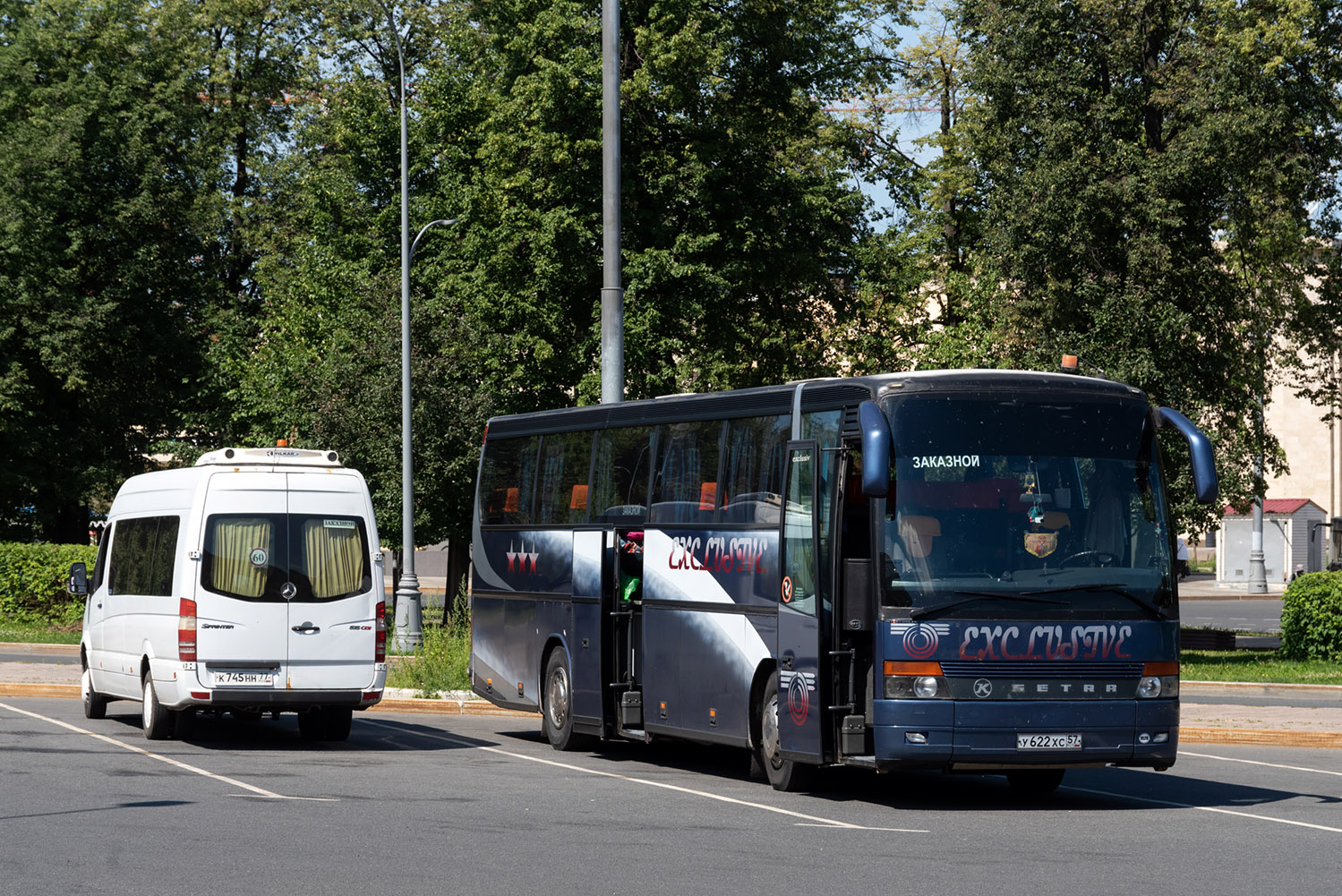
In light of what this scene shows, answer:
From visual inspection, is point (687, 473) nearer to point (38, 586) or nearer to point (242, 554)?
point (242, 554)

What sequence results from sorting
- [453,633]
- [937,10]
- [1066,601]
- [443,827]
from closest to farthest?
1. [443,827]
2. [1066,601]
3. [453,633]
4. [937,10]

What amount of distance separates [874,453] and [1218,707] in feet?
36.7

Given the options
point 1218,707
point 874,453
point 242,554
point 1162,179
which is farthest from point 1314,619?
point 874,453

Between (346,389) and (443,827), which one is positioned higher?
(346,389)

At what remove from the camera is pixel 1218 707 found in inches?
838

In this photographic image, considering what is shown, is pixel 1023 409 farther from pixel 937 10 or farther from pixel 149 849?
pixel 937 10

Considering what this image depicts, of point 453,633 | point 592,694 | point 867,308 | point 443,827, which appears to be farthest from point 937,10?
point 443,827

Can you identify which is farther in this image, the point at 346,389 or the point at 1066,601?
the point at 346,389

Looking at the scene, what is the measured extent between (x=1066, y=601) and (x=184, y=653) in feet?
27.1

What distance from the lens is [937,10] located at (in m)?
44.9

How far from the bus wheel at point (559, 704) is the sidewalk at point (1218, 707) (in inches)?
160

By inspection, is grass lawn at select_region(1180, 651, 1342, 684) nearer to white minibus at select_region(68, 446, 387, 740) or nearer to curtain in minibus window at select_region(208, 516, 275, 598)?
white minibus at select_region(68, 446, 387, 740)

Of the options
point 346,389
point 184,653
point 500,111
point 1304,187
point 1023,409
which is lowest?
point 184,653

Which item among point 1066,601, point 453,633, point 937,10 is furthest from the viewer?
point 937,10
